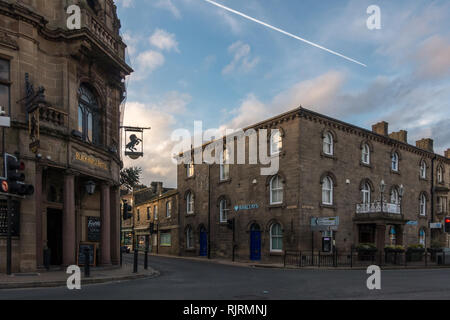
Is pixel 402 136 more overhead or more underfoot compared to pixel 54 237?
more overhead

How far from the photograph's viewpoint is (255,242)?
29469 mm

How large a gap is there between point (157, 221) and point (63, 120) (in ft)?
93.5

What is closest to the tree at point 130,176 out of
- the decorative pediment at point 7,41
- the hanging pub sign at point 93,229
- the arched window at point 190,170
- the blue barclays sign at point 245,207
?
the arched window at point 190,170

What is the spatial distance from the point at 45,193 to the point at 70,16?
737 centimetres

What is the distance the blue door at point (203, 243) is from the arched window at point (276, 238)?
830 cm

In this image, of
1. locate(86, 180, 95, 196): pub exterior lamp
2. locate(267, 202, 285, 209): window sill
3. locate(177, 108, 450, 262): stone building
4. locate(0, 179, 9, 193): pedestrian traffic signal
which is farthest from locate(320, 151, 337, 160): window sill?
locate(0, 179, 9, 193): pedestrian traffic signal

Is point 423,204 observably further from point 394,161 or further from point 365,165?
point 365,165

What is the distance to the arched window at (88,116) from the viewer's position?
62.2 ft

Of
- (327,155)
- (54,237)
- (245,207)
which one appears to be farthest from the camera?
(245,207)

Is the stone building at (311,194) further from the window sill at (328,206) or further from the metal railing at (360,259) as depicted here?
the metal railing at (360,259)

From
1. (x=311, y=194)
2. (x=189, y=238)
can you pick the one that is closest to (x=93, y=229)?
(x=311, y=194)

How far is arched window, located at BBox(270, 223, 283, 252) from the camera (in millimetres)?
27617

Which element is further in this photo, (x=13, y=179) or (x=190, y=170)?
(x=190, y=170)

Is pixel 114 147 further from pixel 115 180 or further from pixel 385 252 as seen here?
pixel 385 252
